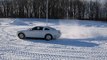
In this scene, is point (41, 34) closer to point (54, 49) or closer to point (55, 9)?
point (54, 49)

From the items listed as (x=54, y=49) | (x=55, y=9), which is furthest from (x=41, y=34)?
(x=55, y=9)

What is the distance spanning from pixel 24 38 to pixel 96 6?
243ft

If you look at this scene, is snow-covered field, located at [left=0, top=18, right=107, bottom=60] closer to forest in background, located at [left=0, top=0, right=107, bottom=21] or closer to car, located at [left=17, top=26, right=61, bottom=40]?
car, located at [left=17, top=26, right=61, bottom=40]

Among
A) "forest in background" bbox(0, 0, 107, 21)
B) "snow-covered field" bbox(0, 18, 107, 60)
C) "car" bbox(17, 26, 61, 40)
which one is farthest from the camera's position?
"forest in background" bbox(0, 0, 107, 21)

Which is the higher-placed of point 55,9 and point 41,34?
point 41,34

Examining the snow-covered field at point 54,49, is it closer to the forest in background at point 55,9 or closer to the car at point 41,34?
the car at point 41,34

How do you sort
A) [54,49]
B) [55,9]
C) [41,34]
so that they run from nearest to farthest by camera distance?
[54,49], [41,34], [55,9]

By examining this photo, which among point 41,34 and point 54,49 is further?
point 41,34

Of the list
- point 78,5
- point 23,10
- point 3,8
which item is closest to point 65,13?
point 78,5

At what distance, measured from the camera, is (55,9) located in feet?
294

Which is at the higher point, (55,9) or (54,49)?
Result: (54,49)

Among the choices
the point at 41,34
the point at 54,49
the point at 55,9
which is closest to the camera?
the point at 54,49

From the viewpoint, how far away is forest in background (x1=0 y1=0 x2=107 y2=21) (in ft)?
284

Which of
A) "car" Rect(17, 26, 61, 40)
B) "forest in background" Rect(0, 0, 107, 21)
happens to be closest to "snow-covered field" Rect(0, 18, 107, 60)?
"car" Rect(17, 26, 61, 40)
